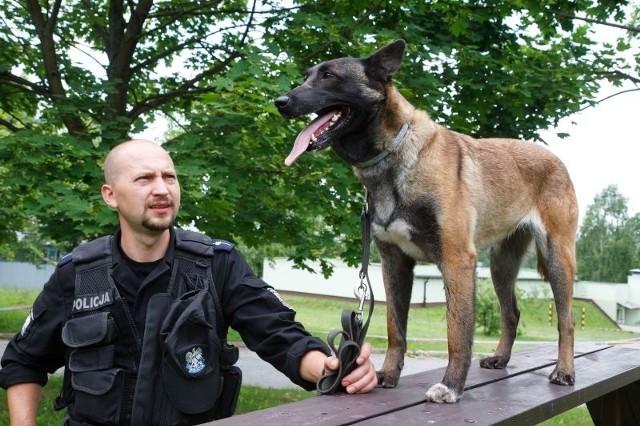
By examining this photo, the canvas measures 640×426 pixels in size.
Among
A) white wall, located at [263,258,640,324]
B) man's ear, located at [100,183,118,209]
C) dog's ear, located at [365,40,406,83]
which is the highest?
dog's ear, located at [365,40,406,83]

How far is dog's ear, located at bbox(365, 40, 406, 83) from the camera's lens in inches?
127

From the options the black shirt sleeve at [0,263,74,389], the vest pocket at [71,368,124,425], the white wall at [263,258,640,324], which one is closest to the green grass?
the white wall at [263,258,640,324]

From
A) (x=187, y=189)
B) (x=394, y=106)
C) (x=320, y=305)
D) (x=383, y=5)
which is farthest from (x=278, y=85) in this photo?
(x=320, y=305)

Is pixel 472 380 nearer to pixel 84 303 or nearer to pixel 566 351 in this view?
pixel 566 351

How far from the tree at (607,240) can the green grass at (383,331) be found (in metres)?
20.7

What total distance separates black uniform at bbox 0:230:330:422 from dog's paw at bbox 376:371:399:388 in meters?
0.36

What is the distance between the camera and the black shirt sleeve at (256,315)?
316 cm

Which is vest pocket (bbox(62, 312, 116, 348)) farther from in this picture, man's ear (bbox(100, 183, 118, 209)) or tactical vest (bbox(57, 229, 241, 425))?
man's ear (bbox(100, 183, 118, 209))

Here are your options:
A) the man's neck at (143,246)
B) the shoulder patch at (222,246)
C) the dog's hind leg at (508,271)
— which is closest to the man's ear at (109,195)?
the man's neck at (143,246)

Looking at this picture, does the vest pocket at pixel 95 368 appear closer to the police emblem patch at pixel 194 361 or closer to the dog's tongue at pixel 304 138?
the police emblem patch at pixel 194 361

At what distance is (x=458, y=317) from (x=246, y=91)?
3680 millimetres

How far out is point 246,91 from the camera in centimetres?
635

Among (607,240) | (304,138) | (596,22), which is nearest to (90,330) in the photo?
(304,138)

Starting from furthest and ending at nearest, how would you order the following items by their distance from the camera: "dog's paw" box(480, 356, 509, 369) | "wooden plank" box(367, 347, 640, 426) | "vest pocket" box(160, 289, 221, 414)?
"dog's paw" box(480, 356, 509, 369)
"vest pocket" box(160, 289, 221, 414)
"wooden plank" box(367, 347, 640, 426)
